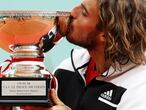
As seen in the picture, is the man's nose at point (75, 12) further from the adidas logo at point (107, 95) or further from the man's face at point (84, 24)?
the adidas logo at point (107, 95)

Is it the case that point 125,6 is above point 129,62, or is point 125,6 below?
above

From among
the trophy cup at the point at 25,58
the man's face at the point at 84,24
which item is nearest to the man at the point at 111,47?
the man's face at the point at 84,24

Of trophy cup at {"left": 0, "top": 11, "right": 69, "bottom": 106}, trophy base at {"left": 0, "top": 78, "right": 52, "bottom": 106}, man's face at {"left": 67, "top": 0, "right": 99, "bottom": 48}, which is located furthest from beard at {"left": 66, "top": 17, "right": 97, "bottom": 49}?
trophy base at {"left": 0, "top": 78, "right": 52, "bottom": 106}

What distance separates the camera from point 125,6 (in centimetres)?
108

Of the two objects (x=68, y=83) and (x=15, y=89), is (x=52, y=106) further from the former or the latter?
(x=68, y=83)

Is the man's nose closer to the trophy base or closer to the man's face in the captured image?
the man's face

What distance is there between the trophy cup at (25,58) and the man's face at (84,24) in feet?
0.28

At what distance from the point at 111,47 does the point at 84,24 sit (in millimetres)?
89

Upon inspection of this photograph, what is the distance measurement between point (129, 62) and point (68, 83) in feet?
0.60

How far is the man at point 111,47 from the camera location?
106 centimetres

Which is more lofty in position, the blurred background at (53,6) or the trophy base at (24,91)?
the blurred background at (53,6)

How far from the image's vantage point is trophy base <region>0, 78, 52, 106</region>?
87 cm

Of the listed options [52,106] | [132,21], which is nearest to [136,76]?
[132,21]

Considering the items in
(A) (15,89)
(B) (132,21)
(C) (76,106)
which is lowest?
(C) (76,106)
